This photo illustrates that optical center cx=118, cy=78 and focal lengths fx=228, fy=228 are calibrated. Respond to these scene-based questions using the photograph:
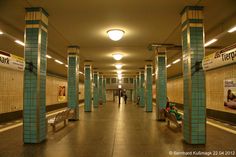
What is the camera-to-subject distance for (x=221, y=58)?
5367mm

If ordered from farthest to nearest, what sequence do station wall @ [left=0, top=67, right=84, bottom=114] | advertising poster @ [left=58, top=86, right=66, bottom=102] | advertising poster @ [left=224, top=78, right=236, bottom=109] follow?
1. advertising poster @ [left=58, top=86, right=66, bottom=102]
2. station wall @ [left=0, top=67, right=84, bottom=114]
3. advertising poster @ [left=224, top=78, right=236, bottom=109]

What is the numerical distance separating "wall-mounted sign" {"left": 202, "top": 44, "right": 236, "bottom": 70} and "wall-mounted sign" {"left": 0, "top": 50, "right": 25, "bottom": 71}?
4.73 m

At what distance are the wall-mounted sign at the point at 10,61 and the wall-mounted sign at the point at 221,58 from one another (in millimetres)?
4731

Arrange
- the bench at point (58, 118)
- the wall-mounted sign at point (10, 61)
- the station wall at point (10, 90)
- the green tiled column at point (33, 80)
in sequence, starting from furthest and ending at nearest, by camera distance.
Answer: the station wall at point (10, 90)
the bench at point (58, 118)
the green tiled column at point (33, 80)
the wall-mounted sign at point (10, 61)

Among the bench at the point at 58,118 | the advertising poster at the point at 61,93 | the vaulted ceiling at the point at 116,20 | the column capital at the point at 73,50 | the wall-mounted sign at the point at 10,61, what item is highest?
the vaulted ceiling at the point at 116,20

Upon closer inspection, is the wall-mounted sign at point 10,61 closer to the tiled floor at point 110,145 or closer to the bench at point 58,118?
the tiled floor at point 110,145

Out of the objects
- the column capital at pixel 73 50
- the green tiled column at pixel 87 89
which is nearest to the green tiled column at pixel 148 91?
the green tiled column at pixel 87 89

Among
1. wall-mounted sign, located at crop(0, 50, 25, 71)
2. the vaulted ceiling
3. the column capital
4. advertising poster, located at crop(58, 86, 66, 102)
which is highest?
the vaulted ceiling

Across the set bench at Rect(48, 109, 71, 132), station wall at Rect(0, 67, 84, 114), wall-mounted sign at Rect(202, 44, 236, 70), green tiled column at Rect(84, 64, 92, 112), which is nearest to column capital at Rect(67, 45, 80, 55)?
bench at Rect(48, 109, 71, 132)

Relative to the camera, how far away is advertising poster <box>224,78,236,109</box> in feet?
33.1

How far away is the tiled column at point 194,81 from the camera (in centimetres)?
588

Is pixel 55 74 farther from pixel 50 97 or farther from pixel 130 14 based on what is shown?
pixel 130 14

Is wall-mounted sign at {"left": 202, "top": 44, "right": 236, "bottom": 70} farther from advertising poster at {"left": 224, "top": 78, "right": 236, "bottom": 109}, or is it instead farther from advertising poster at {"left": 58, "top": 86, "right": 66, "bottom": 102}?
advertising poster at {"left": 58, "top": 86, "right": 66, "bottom": 102}

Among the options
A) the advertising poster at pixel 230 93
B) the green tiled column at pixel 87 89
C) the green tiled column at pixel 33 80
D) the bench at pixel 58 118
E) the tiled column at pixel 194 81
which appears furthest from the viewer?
the green tiled column at pixel 87 89
